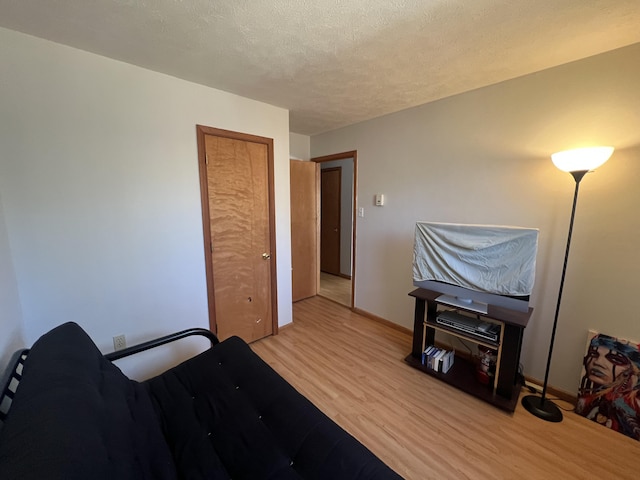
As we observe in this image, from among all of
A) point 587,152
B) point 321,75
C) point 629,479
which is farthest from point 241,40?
point 629,479

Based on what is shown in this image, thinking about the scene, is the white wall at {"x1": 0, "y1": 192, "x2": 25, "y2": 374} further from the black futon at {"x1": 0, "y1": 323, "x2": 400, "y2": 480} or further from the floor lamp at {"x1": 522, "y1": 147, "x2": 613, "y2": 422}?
the floor lamp at {"x1": 522, "y1": 147, "x2": 613, "y2": 422}

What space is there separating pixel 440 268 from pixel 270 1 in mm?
2055

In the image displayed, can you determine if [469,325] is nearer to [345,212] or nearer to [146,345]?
[146,345]

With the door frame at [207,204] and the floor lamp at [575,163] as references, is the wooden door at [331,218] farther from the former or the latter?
the floor lamp at [575,163]

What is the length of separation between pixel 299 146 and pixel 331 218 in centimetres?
178

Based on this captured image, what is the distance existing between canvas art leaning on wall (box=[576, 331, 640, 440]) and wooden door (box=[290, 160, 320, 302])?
3.00m

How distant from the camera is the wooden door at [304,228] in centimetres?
371

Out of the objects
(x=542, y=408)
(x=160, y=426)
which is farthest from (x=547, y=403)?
(x=160, y=426)

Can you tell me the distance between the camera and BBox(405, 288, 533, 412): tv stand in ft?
6.05

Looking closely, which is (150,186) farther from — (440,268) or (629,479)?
(629,479)

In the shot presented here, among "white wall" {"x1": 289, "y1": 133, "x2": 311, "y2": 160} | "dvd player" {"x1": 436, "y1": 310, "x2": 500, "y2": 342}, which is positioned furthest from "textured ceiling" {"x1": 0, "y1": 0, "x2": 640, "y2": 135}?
"dvd player" {"x1": 436, "y1": 310, "x2": 500, "y2": 342}

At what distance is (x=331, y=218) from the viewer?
17.1 feet

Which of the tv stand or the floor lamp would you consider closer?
the floor lamp

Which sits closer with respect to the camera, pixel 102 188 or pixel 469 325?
pixel 102 188
